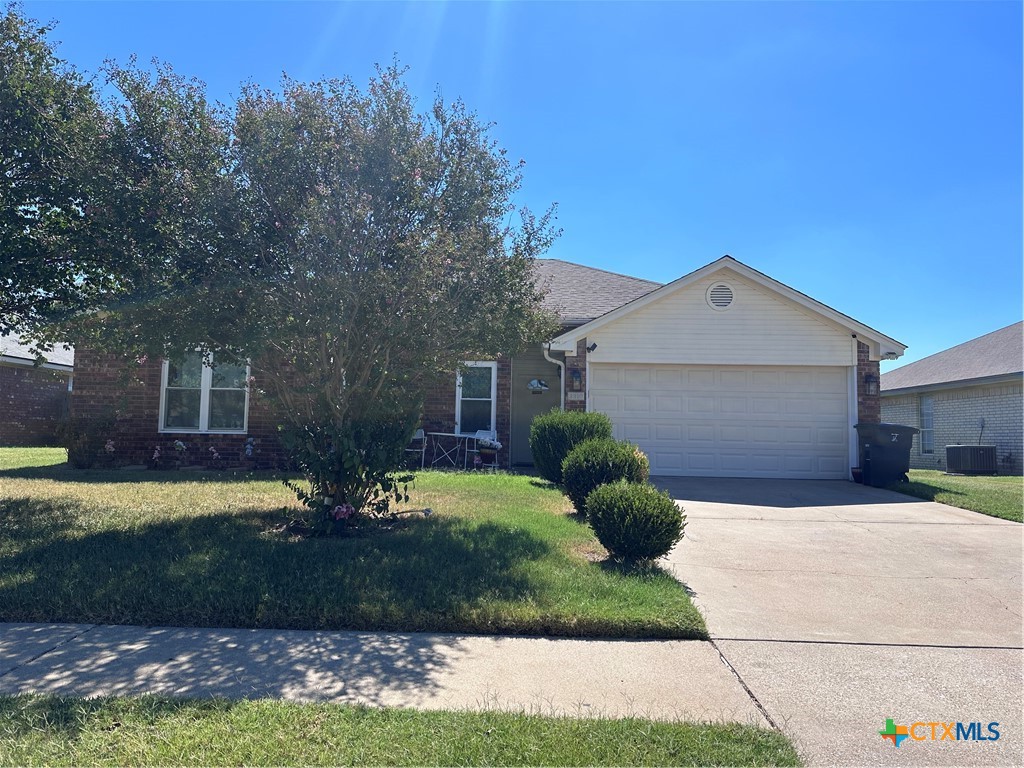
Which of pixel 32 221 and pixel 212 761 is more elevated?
pixel 32 221

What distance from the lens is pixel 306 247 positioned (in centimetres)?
625

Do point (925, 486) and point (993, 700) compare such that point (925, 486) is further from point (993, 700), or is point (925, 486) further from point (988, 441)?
point (993, 700)

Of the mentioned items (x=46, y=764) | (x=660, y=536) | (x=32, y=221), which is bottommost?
(x=46, y=764)

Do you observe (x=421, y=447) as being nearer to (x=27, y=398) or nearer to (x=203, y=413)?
(x=203, y=413)

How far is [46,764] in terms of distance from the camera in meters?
2.79

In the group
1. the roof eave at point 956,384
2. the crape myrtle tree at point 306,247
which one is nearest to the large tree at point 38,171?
the crape myrtle tree at point 306,247

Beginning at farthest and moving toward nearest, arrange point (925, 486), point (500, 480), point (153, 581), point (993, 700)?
1. point (925, 486)
2. point (500, 480)
3. point (153, 581)
4. point (993, 700)

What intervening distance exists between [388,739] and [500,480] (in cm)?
798

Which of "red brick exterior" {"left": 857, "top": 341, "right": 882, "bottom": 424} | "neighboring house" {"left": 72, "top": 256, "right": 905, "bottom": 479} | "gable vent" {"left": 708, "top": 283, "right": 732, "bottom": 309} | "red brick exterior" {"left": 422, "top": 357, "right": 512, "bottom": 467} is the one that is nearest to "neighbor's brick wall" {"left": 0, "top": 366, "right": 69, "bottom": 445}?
Answer: "neighboring house" {"left": 72, "top": 256, "right": 905, "bottom": 479}

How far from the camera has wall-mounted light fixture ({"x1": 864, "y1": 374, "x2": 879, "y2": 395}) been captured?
1305cm

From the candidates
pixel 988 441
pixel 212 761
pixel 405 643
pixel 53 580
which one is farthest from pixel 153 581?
pixel 988 441

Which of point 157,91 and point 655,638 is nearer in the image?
point 655,638

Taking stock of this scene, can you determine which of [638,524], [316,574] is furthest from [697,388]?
[316,574]

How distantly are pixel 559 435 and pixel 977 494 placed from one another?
7087mm
